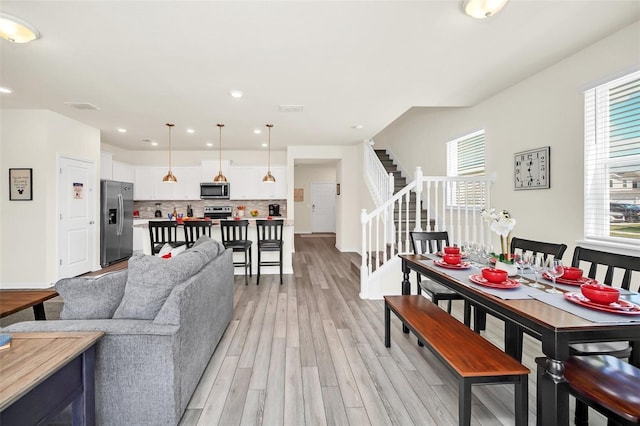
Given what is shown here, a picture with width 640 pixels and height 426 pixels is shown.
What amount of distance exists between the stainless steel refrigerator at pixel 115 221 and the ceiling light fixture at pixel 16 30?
378 centimetres

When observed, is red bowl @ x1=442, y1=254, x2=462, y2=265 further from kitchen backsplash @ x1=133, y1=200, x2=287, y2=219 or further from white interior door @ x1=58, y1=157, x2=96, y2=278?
kitchen backsplash @ x1=133, y1=200, x2=287, y2=219

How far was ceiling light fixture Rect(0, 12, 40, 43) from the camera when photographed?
216 cm

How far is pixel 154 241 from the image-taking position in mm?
4348

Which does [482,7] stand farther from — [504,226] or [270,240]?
[270,240]

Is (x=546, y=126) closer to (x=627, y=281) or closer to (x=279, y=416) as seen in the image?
(x=627, y=281)

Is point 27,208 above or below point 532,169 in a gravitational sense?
below

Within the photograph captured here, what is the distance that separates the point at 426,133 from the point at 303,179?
5874 millimetres

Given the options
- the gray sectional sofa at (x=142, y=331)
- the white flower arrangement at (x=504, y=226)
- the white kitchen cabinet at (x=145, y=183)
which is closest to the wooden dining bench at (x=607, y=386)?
the white flower arrangement at (x=504, y=226)

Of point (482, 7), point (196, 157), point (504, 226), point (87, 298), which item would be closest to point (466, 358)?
point (504, 226)

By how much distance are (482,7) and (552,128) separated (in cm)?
187

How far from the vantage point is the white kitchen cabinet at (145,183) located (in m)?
7.31

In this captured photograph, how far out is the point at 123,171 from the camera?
6.86 meters

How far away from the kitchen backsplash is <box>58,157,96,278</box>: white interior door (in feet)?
7.28

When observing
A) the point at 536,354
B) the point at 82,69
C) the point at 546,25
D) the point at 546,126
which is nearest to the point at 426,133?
the point at 546,126
